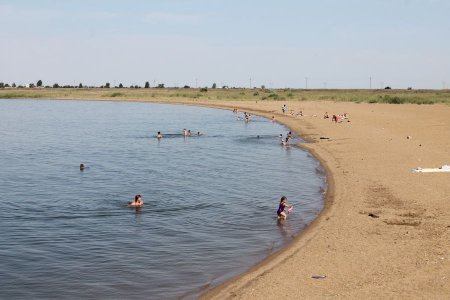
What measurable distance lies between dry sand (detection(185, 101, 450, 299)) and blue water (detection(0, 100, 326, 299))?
1.10 metres

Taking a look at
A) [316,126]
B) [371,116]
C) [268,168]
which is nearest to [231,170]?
[268,168]

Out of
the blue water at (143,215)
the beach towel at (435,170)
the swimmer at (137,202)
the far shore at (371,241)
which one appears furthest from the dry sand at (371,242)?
the swimmer at (137,202)

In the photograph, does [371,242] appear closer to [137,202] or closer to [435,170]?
[137,202]

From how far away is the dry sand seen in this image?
13891 mm

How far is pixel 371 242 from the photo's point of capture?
17891 millimetres

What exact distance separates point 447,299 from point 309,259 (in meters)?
4.67

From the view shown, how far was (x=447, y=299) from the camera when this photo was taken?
12.6 m

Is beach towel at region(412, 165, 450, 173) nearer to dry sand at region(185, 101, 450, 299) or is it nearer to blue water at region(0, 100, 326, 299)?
dry sand at region(185, 101, 450, 299)

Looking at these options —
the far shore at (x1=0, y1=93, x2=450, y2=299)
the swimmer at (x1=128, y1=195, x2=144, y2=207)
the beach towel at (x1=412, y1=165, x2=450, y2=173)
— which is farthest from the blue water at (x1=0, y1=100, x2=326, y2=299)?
the beach towel at (x1=412, y1=165, x2=450, y2=173)

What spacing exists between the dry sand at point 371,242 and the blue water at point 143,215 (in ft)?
3.62

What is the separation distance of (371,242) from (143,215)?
→ 1014cm

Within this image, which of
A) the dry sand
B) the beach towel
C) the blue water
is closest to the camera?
the dry sand

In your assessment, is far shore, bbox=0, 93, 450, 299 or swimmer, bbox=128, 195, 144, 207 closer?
far shore, bbox=0, 93, 450, 299

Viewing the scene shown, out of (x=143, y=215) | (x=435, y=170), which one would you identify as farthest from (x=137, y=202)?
(x=435, y=170)
